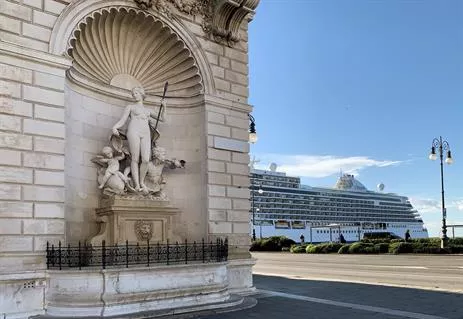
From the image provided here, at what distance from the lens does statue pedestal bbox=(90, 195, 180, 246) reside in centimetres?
1371

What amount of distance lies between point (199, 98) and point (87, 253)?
6.25 m

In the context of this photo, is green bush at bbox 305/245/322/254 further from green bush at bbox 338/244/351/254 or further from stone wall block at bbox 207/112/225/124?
stone wall block at bbox 207/112/225/124

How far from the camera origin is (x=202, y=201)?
16188mm

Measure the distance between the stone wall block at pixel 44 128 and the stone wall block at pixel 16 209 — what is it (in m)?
1.75

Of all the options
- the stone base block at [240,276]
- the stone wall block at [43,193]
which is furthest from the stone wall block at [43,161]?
the stone base block at [240,276]

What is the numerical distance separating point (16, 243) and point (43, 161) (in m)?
2.02

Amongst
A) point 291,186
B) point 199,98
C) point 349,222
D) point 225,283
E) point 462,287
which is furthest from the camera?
point 349,222

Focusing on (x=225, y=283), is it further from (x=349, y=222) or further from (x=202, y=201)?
(x=349, y=222)

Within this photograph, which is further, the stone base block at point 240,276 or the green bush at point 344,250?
the green bush at point 344,250

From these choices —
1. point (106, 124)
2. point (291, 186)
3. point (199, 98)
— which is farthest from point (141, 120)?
point (291, 186)

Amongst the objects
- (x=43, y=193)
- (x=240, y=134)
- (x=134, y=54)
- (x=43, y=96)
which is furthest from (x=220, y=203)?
(x=43, y=96)

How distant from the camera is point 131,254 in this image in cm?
1295

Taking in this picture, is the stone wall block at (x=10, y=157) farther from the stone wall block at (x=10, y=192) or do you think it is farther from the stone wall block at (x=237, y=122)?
the stone wall block at (x=237, y=122)

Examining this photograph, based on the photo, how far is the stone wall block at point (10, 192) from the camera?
11523 millimetres
